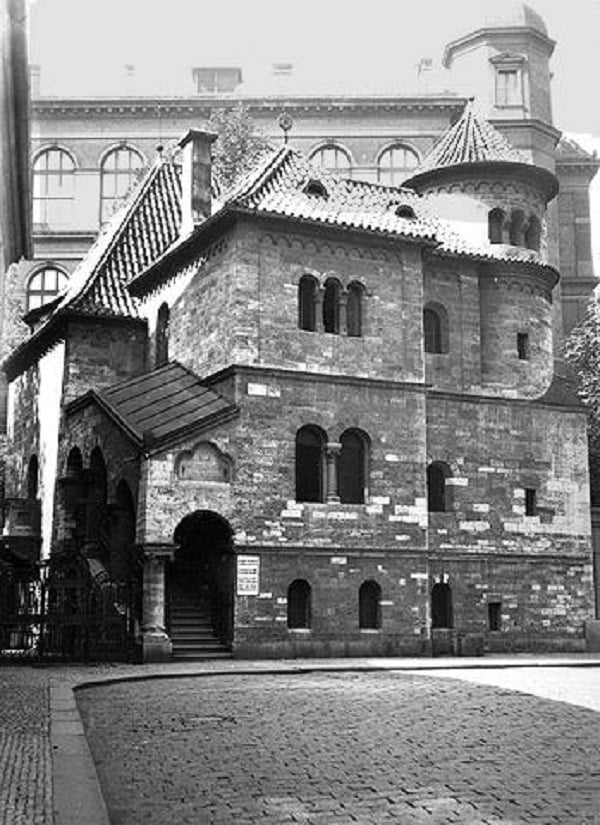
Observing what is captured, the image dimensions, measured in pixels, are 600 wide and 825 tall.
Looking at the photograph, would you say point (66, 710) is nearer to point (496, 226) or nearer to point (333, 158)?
point (496, 226)

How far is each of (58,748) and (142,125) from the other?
5407 cm

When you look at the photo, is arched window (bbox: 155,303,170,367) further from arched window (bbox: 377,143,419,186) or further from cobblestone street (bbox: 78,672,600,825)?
arched window (bbox: 377,143,419,186)

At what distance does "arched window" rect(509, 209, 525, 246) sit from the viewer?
117ft

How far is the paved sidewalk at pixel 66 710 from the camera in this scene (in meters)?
8.50

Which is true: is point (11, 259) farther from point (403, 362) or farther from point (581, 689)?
point (581, 689)

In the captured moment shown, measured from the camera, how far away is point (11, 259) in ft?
82.9

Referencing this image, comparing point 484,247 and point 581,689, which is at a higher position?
point 484,247

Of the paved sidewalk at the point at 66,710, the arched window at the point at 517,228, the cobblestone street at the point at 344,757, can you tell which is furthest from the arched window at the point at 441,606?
the cobblestone street at the point at 344,757

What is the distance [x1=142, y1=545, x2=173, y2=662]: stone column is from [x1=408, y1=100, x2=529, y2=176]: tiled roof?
50.8 feet

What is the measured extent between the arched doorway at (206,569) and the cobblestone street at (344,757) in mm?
9935

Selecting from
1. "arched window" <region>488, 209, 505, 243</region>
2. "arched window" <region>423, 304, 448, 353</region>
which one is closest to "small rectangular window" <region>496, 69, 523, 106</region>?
"arched window" <region>488, 209, 505, 243</region>

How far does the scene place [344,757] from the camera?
1140cm

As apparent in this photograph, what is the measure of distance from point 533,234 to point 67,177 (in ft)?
105

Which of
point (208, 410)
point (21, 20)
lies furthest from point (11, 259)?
point (21, 20)
